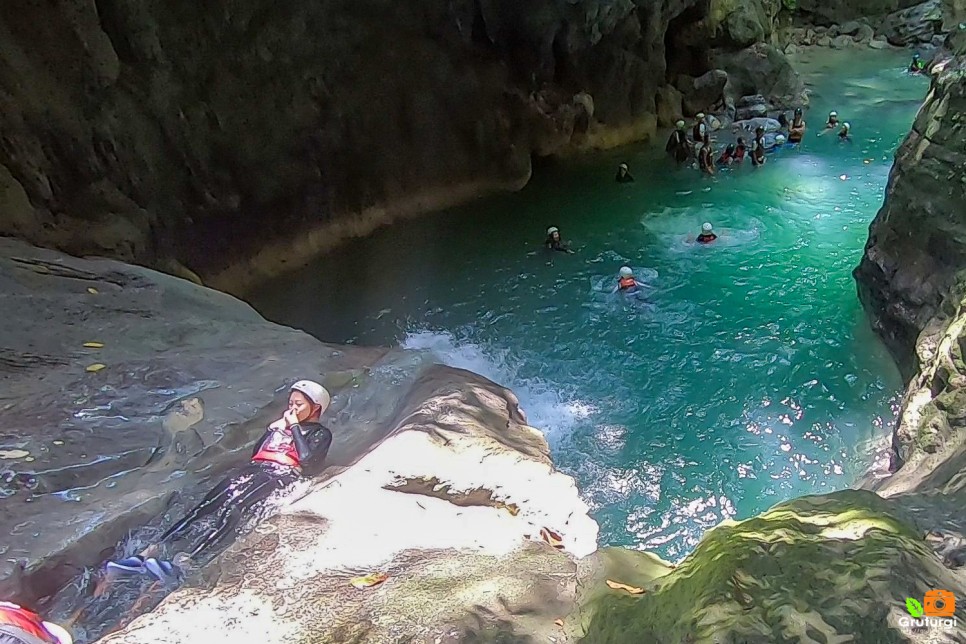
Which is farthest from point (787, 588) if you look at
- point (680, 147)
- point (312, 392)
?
point (680, 147)

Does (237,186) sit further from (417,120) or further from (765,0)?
(765,0)

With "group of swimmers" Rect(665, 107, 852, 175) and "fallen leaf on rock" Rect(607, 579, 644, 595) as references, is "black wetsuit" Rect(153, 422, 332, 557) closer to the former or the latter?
"fallen leaf on rock" Rect(607, 579, 644, 595)

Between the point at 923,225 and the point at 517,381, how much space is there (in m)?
4.90

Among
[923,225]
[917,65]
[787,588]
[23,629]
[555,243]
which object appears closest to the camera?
[787,588]

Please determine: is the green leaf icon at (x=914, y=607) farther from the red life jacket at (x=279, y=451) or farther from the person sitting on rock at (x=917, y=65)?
the person sitting on rock at (x=917, y=65)

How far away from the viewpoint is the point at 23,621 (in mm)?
2689

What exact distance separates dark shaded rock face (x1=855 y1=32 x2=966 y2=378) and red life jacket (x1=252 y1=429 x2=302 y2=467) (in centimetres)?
632

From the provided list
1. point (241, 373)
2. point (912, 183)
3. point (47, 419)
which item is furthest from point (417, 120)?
point (47, 419)

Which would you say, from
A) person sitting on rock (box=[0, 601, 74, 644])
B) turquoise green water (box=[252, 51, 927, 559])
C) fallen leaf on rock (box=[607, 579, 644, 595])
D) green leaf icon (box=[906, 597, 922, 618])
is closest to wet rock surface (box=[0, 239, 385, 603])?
person sitting on rock (box=[0, 601, 74, 644])

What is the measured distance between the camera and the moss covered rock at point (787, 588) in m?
2.29

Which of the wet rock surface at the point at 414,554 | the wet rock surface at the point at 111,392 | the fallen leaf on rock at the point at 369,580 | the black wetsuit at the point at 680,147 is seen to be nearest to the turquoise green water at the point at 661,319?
the black wetsuit at the point at 680,147

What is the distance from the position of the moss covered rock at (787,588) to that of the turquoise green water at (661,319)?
13.1ft

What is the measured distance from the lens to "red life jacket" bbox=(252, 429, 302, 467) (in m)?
4.25

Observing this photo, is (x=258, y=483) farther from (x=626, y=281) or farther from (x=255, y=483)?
(x=626, y=281)
